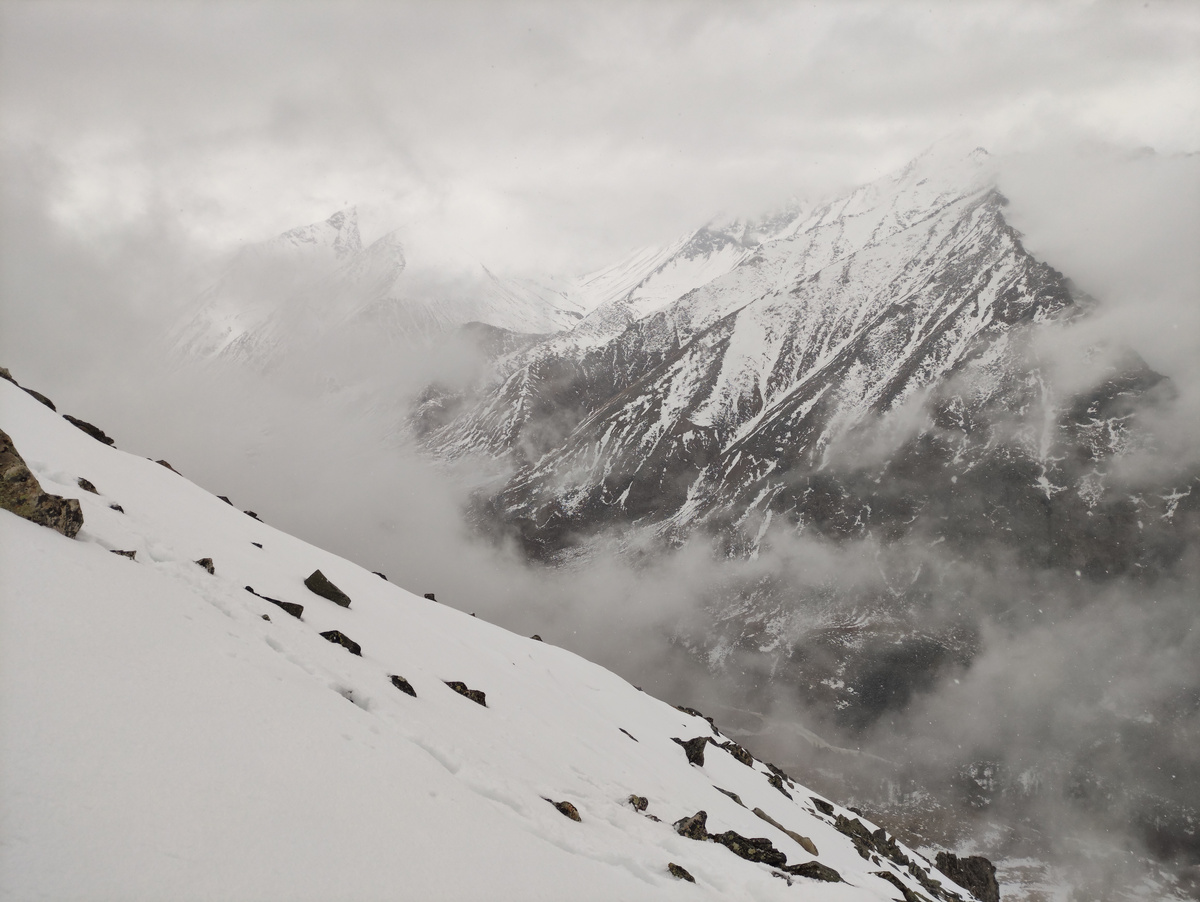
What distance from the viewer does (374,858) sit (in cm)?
688

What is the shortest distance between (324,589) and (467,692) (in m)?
6.00

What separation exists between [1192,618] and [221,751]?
9985 inches

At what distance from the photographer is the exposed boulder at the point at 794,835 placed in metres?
22.5

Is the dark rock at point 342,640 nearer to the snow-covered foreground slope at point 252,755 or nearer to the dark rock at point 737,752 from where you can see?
the snow-covered foreground slope at point 252,755

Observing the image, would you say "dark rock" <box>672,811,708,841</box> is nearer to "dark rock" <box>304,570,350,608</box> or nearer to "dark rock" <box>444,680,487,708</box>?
"dark rock" <box>444,680,487,708</box>

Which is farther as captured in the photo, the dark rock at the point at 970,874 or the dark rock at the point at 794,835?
the dark rock at the point at 970,874

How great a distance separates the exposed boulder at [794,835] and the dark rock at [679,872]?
13.1 metres

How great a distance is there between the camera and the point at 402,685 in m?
14.6

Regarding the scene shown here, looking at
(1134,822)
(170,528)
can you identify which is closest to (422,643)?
(170,528)

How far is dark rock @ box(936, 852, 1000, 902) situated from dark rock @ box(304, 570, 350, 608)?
147 ft

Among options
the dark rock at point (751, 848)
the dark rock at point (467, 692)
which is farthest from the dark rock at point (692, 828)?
the dark rock at point (467, 692)

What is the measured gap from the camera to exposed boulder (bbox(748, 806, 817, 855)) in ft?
73.8

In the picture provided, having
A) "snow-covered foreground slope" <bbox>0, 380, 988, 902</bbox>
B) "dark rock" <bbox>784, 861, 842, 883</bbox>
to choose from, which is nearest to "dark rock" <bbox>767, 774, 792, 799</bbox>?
"snow-covered foreground slope" <bbox>0, 380, 988, 902</bbox>

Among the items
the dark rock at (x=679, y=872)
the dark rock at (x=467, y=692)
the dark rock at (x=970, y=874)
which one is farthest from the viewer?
the dark rock at (x=970, y=874)
